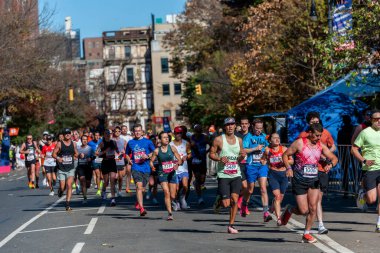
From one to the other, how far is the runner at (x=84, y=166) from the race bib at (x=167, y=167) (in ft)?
18.7

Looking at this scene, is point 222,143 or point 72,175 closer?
point 222,143

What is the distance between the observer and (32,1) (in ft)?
170

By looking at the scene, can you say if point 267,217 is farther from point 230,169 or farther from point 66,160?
point 66,160

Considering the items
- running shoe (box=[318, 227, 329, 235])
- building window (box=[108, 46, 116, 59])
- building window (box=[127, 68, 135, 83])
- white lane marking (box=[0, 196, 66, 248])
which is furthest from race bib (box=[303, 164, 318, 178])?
building window (box=[108, 46, 116, 59])

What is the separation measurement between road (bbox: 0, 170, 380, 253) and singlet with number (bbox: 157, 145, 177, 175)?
932 millimetres

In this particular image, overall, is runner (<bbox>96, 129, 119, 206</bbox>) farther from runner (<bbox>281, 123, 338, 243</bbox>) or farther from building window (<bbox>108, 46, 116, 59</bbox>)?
building window (<bbox>108, 46, 116, 59</bbox>)

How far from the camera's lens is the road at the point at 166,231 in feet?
42.4

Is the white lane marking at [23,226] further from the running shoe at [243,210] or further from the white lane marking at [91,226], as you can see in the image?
the running shoe at [243,210]

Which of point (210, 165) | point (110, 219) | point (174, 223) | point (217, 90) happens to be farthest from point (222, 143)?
point (217, 90)

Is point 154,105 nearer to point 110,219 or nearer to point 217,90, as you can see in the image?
point 217,90

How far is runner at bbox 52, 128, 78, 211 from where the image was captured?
20.9 metres

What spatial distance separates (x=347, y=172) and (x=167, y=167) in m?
5.66

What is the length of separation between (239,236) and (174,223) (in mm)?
2854

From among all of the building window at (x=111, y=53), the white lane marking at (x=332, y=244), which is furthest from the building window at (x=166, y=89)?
the white lane marking at (x=332, y=244)
